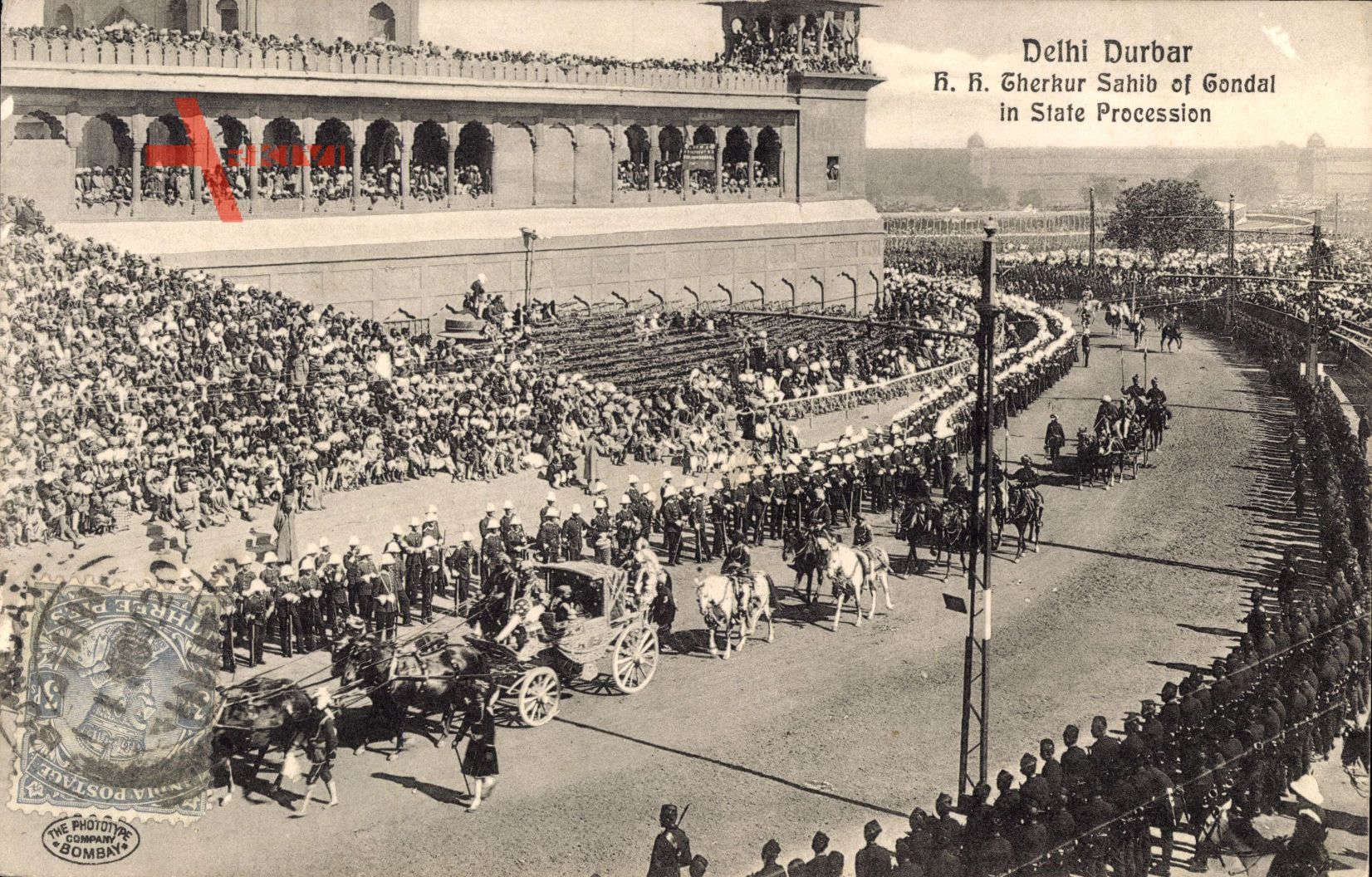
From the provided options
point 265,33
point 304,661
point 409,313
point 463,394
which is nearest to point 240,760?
point 304,661

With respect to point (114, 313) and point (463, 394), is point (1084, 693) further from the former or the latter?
point (114, 313)

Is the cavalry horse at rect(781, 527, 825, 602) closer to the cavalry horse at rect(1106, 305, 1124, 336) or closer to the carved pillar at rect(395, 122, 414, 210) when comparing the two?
the carved pillar at rect(395, 122, 414, 210)

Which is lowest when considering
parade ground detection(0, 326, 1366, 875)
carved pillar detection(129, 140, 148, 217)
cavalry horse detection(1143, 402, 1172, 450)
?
parade ground detection(0, 326, 1366, 875)

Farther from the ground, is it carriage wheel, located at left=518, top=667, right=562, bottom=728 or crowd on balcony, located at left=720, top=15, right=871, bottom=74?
crowd on balcony, located at left=720, top=15, right=871, bottom=74

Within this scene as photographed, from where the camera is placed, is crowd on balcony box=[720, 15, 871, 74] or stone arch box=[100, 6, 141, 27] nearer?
stone arch box=[100, 6, 141, 27]

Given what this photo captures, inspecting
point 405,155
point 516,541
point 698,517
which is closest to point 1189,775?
point 516,541

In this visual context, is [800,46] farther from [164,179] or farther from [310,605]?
[310,605]

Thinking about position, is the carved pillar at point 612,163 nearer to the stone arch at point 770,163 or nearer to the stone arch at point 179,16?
the stone arch at point 770,163

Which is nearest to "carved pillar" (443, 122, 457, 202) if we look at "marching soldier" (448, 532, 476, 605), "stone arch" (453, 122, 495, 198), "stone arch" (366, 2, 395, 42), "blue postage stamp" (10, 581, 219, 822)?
"stone arch" (453, 122, 495, 198)
